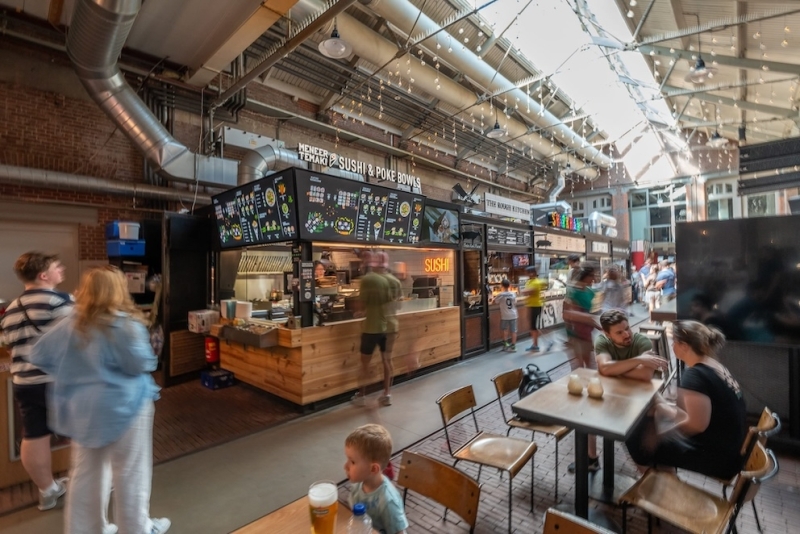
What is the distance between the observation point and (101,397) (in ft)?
6.40

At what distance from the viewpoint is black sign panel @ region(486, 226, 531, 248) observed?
830cm

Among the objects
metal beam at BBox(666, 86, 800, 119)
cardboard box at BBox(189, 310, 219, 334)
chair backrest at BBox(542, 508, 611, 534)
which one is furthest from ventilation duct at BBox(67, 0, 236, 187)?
metal beam at BBox(666, 86, 800, 119)

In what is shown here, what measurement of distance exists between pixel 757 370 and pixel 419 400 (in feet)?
11.9

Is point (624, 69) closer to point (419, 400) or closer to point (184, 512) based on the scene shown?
point (419, 400)

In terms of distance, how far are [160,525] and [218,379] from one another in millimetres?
3200

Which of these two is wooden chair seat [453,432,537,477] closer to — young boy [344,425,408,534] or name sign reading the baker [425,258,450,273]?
young boy [344,425,408,534]

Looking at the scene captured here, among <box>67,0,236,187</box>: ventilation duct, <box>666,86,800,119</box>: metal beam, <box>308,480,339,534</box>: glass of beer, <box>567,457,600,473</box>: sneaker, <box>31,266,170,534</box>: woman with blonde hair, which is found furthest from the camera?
<box>666,86,800,119</box>: metal beam

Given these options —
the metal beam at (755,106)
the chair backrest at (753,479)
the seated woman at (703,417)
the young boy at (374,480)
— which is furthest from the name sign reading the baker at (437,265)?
the metal beam at (755,106)

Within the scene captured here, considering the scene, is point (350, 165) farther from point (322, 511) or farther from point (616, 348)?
point (322, 511)

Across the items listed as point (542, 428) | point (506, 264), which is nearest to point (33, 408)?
point (542, 428)

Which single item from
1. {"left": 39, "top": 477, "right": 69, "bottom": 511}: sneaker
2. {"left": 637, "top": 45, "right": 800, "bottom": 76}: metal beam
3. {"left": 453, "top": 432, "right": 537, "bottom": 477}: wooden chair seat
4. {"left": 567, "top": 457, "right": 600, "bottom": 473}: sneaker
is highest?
{"left": 637, "top": 45, "right": 800, "bottom": 76}: metal beam

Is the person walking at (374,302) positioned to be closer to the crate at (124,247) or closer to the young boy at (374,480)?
the young boy at (374,480)

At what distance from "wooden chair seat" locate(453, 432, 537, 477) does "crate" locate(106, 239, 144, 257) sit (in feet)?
19.6

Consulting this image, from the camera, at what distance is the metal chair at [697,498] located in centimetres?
174
